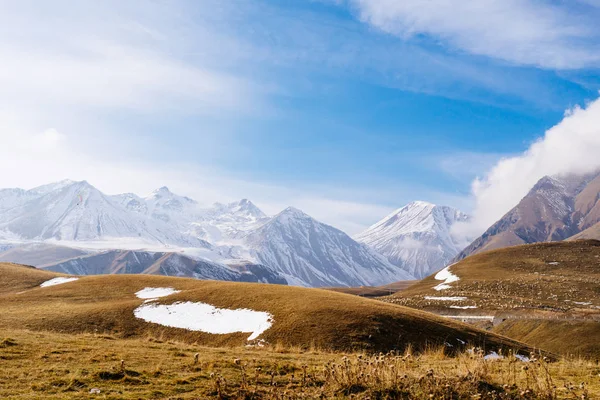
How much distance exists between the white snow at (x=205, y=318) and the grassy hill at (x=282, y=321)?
81 centimetres

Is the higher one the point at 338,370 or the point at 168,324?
the point at 338,370

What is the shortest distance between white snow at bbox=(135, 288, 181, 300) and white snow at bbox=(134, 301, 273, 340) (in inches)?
213


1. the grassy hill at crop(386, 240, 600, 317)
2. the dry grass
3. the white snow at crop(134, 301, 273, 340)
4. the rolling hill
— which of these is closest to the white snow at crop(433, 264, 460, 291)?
the rolling hill

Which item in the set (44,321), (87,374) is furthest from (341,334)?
(44,321)

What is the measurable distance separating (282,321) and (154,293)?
73.9 ft

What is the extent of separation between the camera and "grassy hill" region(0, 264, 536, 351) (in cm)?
3100

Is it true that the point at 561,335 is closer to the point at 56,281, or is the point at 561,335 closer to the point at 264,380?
the point at 264,380

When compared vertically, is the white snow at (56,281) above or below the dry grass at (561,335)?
above

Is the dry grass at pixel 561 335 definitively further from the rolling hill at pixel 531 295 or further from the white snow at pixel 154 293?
the white snow at pixel 154 293

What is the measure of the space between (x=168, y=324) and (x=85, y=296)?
2045cm

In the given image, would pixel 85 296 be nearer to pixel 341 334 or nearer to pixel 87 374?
pixel 341 334

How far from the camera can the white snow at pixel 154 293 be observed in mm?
48412

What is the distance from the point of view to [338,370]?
494 inches

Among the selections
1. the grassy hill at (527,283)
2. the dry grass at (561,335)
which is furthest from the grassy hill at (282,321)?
the grassy hill at (527,283)
